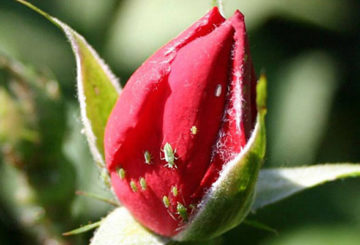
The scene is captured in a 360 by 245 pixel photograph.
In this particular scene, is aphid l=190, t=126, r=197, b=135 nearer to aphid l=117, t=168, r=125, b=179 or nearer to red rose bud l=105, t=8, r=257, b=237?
red rose bud l=105, t=8, r=257, b=237

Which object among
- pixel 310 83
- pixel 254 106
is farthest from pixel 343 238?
pixel 254 106

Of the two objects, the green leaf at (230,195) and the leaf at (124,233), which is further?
the leaf at (124,233)

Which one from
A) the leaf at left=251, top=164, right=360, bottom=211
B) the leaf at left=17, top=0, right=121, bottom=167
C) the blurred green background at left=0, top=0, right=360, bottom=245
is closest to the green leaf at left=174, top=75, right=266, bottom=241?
the leaf at left=251, top=164, right=360, bottom=211

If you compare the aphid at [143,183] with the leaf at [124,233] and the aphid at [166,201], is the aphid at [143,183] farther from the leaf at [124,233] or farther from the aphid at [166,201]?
the leaf at [124,233]

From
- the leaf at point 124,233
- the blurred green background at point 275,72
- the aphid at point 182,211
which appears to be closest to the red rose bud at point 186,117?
the aphid at point 182,211

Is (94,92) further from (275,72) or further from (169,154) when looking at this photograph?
(275,72)
